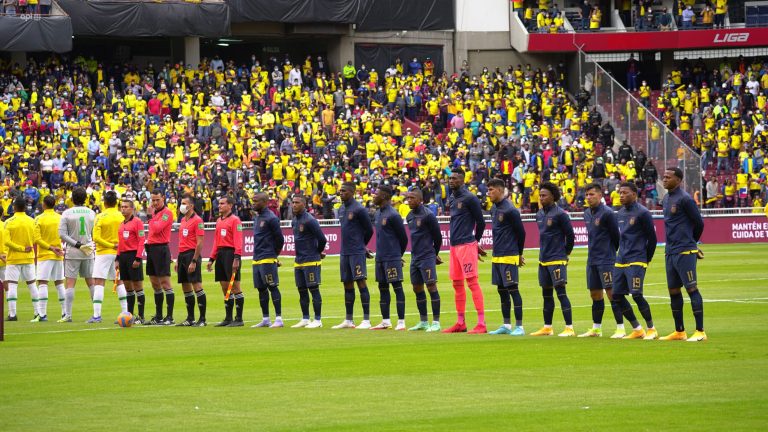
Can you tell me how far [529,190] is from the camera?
51375 millimetres

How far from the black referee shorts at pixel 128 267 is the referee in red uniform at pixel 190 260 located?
2.88 feet

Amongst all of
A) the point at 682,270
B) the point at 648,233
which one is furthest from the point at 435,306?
the point at 682,270

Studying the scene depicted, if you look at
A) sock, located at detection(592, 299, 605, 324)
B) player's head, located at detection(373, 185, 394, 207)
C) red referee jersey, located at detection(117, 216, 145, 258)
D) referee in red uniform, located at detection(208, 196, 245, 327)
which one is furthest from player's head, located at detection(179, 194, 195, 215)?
sock, located at detection(592, 299, 605, 324)

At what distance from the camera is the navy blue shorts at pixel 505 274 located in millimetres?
19172

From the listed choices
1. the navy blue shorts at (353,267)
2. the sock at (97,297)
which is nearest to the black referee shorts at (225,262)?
the navy blue shorts at (353,267)

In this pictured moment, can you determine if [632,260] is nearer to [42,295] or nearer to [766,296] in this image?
[766,296]

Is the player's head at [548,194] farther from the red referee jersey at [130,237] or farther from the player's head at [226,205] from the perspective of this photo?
the red referee jersey at [130,237]

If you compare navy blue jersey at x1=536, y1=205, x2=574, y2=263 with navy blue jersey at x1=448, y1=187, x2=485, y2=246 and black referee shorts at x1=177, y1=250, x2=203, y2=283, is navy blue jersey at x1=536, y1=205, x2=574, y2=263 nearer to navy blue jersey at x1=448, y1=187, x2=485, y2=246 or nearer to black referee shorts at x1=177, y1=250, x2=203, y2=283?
navy blue jersey at x1=448, y1=187, x2=485, y2=246

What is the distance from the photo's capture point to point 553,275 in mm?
18859

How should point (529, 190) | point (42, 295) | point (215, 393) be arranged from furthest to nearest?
point (529, 190)
point (42, 295)
point (215, 393)

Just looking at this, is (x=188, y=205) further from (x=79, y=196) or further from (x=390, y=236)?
(x=390, y=236)

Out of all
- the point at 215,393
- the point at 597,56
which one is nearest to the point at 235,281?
the point at 215,393

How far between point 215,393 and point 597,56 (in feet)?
184

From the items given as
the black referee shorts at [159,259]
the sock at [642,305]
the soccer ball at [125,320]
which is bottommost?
the soccer ball at [125,320]
